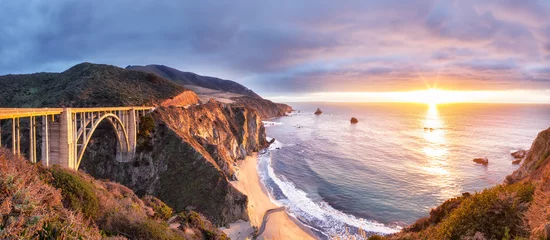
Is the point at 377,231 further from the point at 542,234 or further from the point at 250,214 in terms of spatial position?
the point at 542,234

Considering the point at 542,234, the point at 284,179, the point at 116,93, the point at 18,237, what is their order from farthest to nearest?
the point at 116,93 < the point at 284,179 < the point at 542,234 < the point at 18,237

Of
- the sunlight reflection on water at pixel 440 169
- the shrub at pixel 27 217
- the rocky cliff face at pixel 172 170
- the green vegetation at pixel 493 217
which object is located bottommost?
the sunlight reflection on water at pixel 440 169

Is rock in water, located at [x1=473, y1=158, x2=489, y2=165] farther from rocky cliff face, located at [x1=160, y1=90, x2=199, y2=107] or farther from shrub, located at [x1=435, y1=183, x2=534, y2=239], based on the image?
rocky cliff face, located at [x1=160, y1=90, x2=199, y2=107]

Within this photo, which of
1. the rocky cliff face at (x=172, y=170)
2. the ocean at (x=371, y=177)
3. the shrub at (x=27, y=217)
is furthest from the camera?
the ocean at (x=371, y=177)

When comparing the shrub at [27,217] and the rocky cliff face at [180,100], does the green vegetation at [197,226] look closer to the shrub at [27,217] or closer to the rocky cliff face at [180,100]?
the shrub at [27,217]

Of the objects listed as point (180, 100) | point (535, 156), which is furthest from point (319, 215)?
point (180, 100)

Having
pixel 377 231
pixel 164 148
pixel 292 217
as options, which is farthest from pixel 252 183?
pixel 377 231

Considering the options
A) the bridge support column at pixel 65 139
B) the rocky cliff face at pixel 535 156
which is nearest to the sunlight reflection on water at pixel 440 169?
the rocky cliff face at pixel 535 156
